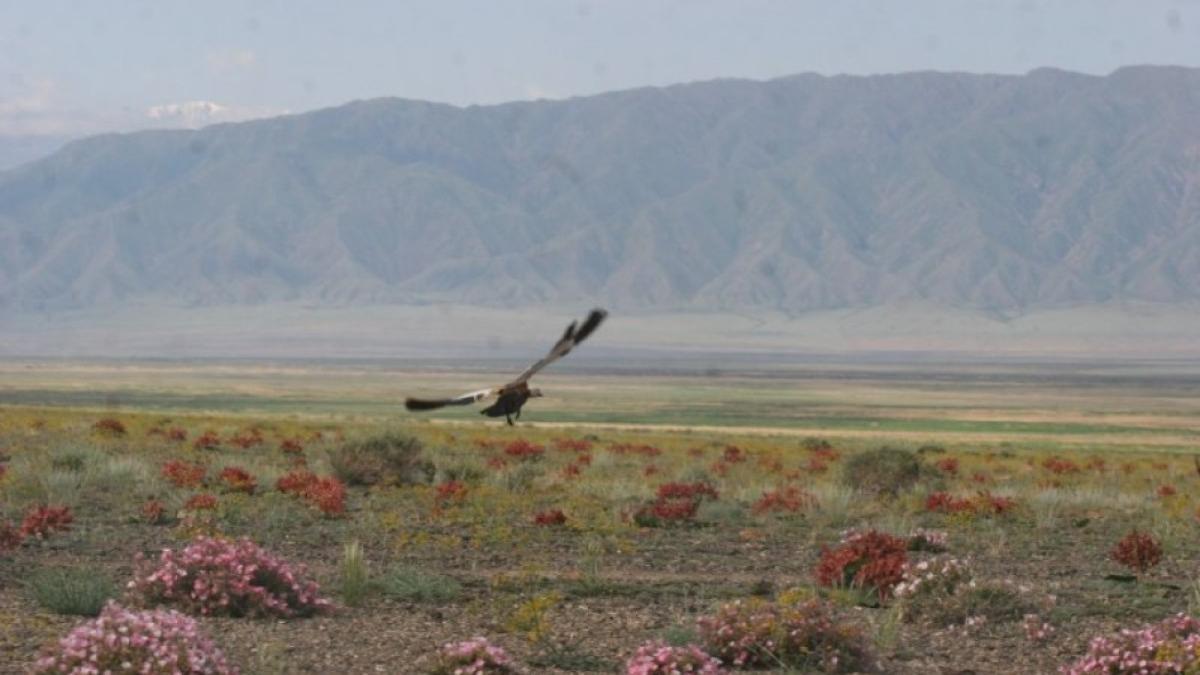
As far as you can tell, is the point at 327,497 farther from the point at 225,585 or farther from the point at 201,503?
the point at 225,585

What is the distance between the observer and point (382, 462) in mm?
29594

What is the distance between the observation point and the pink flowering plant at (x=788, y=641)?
42.8 feet

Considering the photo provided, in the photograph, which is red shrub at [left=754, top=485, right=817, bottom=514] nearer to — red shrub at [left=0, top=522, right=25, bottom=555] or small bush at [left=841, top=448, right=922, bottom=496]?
small bush at [left=841, top=448, right=922, bottom=496]

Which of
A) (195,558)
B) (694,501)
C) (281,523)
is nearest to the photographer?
(195,558)

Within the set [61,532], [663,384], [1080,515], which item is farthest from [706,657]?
[663,384]

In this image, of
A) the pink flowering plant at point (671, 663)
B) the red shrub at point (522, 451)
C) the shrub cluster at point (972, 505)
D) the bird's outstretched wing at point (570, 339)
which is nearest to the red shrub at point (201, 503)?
the shrub cluster at point (972, 505)

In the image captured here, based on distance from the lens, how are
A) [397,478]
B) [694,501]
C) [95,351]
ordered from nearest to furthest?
[694,501] → [397,478] → [95,351]

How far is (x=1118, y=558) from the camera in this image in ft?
63.4

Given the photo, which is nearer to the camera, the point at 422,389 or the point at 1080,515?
the point at 1080,515

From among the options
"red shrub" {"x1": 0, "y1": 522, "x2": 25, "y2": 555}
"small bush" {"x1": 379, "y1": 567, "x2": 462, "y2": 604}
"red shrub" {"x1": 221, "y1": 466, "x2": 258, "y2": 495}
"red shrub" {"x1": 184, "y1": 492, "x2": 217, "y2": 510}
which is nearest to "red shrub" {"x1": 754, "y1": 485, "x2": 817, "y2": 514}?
"red shrub" {"x1": 221, "y1": 466, "x2": 258, "y2": 495}

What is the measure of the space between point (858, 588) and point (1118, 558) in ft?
12.9

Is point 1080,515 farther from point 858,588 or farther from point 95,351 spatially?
point 95,351

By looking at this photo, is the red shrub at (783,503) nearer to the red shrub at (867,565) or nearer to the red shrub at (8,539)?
the red shrub at (867,565)

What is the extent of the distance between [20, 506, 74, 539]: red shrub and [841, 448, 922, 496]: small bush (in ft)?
50.0
